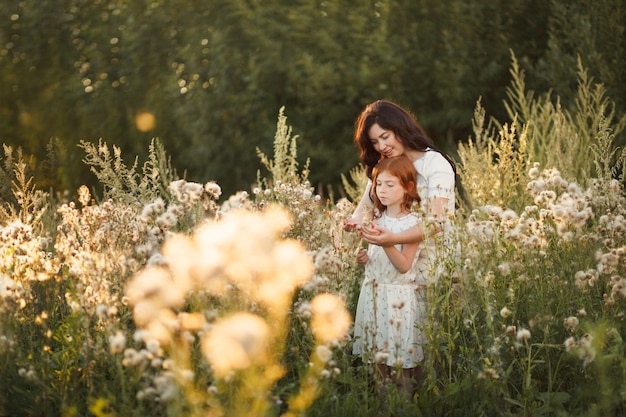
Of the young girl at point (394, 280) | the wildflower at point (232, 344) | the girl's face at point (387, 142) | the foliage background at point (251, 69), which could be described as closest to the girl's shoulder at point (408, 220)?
the young girl at point (394, 280)

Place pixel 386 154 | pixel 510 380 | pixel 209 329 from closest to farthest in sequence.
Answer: pixel 209 329, pixel 510 380, pixel 386 154

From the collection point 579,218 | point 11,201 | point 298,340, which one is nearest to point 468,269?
point 579,218

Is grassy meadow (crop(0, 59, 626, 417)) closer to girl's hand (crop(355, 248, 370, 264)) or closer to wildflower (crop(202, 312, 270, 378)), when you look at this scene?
wildflower (crop(202, 312, 270, 378))

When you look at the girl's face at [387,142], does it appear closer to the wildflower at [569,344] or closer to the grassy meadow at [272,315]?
the grassy meadow at [272,315]

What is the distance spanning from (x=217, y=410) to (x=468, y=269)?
4.38ft

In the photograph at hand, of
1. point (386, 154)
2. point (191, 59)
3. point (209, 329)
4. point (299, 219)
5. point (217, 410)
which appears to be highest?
point (191, 59)

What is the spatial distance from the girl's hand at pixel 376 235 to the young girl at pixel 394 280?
3 cm

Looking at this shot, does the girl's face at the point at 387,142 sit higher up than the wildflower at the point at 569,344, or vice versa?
the girl's face at the point at 387,142

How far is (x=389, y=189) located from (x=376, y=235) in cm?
40

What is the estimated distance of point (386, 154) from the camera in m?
3.91

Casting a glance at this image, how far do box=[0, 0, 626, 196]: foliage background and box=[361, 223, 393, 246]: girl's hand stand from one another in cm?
640

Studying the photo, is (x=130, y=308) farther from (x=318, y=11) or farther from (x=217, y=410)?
(x=318, y=11)

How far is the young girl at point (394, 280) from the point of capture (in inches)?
134

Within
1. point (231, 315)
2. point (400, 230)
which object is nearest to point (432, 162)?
point (400, 230)
